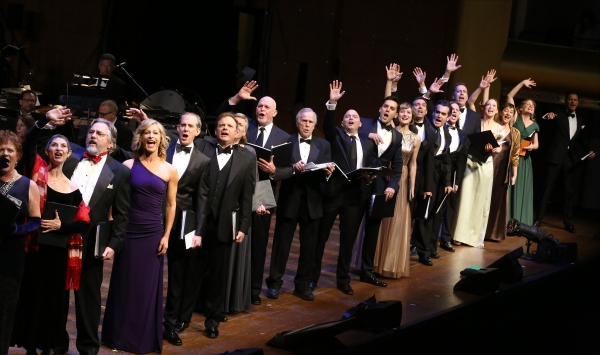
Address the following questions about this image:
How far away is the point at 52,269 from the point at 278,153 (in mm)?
2244

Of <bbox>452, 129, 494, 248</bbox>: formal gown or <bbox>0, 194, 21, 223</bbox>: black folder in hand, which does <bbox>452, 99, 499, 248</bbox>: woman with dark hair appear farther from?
<bbox>0, 194, 21, 223</bbox>: black folder in hand

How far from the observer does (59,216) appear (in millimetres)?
4832

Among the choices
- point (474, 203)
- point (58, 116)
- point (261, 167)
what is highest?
point (58, 116)

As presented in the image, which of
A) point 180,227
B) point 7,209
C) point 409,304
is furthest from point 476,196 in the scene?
point 7,209

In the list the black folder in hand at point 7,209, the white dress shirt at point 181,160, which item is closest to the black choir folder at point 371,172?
the white dress shirt at point 181,160

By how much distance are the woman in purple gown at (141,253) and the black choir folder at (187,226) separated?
22 centimetres

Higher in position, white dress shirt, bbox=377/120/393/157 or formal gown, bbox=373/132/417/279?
white dress shirt, bbox=377/120/393/157

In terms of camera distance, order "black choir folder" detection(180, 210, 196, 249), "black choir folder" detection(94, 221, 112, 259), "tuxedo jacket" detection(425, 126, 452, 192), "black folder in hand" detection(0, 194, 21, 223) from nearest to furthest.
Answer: "black folder in hand" detection(0, 194, 21, 223) < "black choir folder" detection(94, 221, 112, 259) < "black choir folder" detection(180, 210, 196, 249) < "tuxedo jacket" detection(425, 126, 452, 192)

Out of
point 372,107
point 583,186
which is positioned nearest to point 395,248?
point 372,107

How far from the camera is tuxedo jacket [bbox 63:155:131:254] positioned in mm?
5090

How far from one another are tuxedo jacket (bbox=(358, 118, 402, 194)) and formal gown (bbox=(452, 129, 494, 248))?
7.54 ft

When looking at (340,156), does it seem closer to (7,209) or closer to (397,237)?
(397,237)

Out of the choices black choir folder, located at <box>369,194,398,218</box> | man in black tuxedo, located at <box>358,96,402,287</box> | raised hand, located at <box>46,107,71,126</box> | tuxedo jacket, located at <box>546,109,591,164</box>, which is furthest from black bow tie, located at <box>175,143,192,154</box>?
tuxedo jacket, located at <box>546,109,591,164</box>

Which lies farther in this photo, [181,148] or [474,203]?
[474,203]
